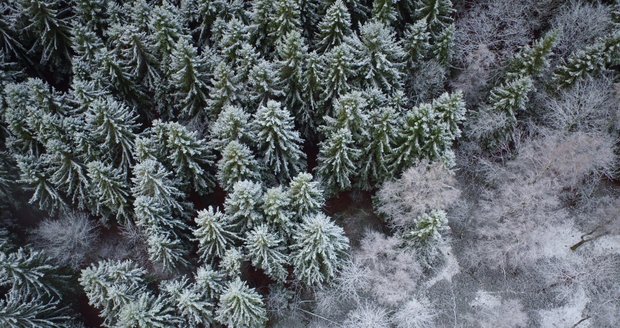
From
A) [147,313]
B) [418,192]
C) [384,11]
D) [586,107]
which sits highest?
[384,11]

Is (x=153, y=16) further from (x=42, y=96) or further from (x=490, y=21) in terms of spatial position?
(x=490, y=21)

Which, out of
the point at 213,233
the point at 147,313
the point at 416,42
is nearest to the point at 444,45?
the point at 416,42

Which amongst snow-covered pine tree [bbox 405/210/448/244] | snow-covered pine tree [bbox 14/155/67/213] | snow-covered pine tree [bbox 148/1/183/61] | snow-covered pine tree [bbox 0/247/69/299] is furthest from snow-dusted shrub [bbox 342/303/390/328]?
snow-covered pine tree [bbox 148/1/183/61]

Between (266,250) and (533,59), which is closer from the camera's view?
(266,250)

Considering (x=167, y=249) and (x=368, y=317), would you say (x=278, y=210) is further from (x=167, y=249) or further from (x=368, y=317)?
(x=368, y=317)

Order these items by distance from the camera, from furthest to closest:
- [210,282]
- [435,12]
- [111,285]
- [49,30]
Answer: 1. [49,30]
2. [435,12]
3. [210,282]
4. [111,285]

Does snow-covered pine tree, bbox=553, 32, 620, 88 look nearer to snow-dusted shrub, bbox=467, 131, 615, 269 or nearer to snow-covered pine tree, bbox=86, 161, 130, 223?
snow-dusted shrub, bbox=467, 131, 615, 269
